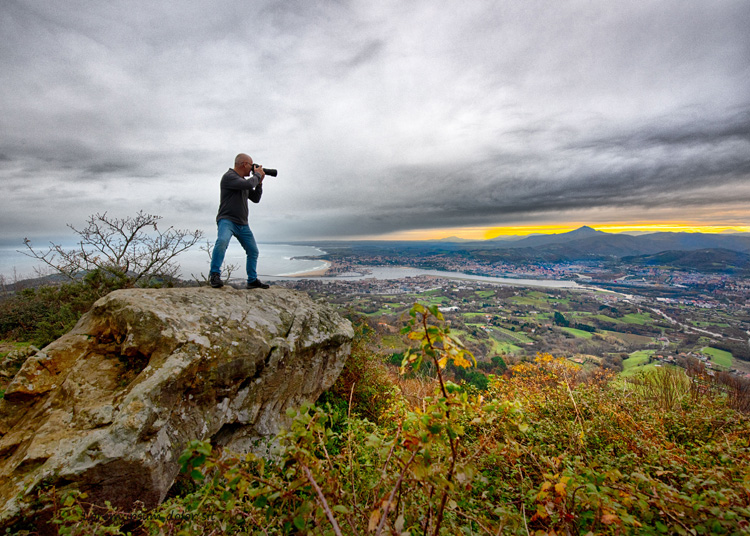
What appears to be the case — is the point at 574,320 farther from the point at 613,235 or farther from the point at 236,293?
the point at 613,235

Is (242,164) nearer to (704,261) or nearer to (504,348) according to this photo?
(504,348)

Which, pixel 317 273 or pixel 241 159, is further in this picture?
pixel 317 273

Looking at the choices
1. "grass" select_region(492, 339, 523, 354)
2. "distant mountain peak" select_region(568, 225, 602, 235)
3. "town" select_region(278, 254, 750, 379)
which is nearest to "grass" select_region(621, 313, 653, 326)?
"town" select_region(278, 254, 750, 379)

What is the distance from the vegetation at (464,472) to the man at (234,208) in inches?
141

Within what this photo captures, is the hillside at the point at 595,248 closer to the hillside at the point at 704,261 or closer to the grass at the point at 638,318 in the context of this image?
the hillside at the point at 704,261

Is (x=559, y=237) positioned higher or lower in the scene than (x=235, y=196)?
higher

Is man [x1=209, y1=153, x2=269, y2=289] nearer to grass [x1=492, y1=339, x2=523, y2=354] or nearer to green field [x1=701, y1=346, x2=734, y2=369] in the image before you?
grass [x1=492, y1=339, x2=523, y2=354]

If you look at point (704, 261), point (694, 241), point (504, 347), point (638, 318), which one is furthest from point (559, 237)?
point (504, 347)

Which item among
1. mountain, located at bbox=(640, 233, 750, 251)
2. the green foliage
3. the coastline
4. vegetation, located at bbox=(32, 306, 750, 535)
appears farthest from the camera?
mountain, located at bbox=(640, 233, 750, 251)

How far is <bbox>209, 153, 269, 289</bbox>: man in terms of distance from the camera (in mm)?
5570

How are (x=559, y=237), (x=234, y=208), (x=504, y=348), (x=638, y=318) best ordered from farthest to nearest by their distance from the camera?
(x=559, y=237) → (x=638, y=318) → (x=504, y=348) → (x=234, y=208)

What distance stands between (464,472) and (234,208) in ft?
19.8

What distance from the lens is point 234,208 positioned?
5770mm

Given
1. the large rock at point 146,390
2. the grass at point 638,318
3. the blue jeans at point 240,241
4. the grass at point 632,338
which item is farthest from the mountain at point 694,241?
the large rock at point 146,390
